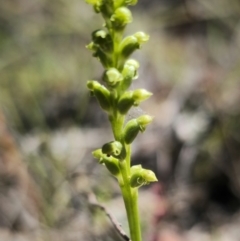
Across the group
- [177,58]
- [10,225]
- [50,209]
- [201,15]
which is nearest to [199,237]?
[50,209]

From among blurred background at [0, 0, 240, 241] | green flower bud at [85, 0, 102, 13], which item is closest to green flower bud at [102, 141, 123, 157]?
green flower bud at [85, 0, 102, 13]

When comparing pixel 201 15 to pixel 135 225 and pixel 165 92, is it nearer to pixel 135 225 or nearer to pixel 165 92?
pixel 165 92

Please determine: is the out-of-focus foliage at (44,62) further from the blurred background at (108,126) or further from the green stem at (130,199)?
the green stem at (130,199)

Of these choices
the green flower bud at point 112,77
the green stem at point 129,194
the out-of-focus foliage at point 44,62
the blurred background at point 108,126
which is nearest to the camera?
the green flower bud at point 112,77

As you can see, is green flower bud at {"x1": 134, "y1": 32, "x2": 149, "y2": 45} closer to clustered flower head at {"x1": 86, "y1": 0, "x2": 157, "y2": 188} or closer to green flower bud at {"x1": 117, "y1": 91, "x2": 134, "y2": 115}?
clustered flower head at {"x1": 86, "y1": 0, "x2": 157, "y2": 188}

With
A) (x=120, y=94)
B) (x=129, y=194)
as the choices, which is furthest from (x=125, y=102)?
(x=129, y=194)

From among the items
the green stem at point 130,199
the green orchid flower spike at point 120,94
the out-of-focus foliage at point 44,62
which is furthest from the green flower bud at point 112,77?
the out-of-focus foliage at point 44,62

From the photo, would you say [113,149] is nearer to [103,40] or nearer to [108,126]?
[103,40]
